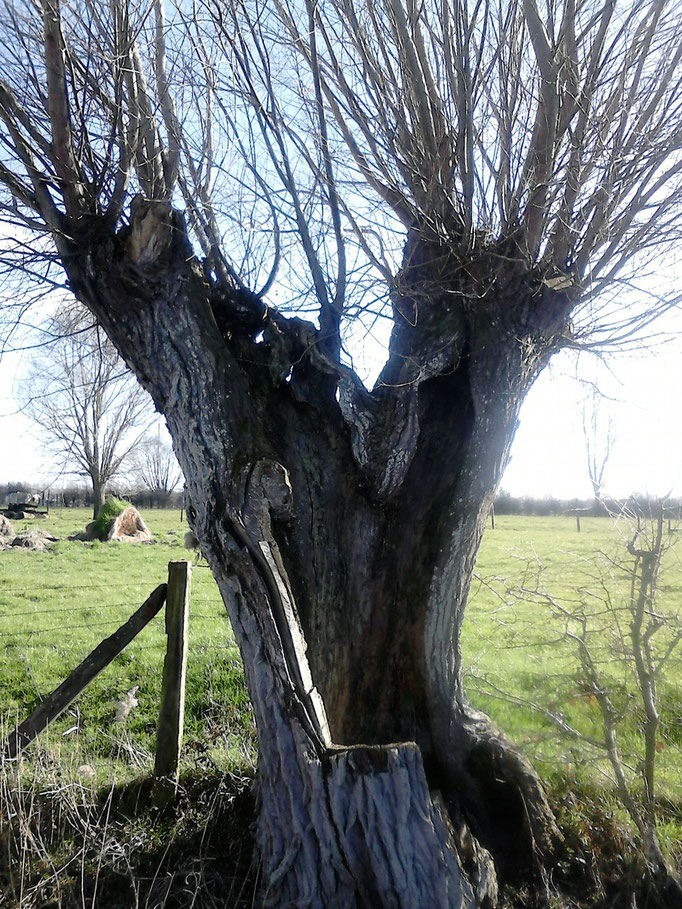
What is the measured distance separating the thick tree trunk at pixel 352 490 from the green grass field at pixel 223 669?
25.7 inches

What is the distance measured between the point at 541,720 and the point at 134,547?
15.7m

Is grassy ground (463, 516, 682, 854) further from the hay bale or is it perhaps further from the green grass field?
the hay bale

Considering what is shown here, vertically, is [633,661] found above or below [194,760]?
above

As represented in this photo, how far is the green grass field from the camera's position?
3.62 meters

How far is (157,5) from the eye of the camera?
344cm

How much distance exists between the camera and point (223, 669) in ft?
20.0

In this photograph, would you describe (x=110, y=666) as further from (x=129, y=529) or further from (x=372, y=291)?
(x=129, y=529)

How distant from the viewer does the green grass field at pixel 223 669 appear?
3.62 m

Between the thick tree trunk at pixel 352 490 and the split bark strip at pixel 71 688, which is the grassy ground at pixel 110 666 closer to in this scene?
the split bark strip at pixel 71 688

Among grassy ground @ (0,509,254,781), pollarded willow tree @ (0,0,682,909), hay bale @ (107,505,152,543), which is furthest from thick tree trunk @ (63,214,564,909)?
hay bale @ (107,505,152,543)

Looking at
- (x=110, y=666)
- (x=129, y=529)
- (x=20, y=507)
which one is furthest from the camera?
(x=20, y=507)

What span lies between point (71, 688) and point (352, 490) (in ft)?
6.59

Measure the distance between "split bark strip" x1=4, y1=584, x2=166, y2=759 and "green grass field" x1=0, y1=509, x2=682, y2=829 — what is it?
0.60 feet

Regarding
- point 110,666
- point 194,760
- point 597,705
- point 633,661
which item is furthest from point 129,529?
point 633,661
